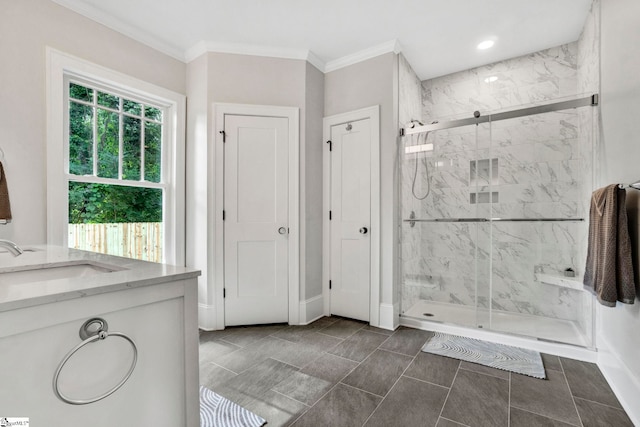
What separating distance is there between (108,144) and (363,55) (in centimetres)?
245

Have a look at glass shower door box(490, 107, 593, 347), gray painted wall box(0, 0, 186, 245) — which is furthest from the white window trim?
glass shower door box(490, 107, 593, 347)

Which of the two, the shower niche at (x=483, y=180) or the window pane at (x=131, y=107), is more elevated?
the window pane at (x=131, y=107)

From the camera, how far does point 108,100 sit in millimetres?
2662

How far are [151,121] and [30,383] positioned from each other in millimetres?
2758

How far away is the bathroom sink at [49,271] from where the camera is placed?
1164 millimetres

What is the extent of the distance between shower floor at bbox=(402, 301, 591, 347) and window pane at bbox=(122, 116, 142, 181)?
2.86 meters

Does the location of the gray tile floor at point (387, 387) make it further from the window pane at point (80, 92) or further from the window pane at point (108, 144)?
the window pane at point (80, 92)

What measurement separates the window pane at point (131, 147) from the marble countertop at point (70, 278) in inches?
59.0

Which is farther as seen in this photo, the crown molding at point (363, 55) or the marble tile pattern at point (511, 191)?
the crown molding at point (363, 55)

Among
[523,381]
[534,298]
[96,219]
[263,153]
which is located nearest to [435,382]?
[523,381]

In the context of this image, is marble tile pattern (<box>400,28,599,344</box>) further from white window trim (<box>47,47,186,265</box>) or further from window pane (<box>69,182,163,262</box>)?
window pane (<box>69,182,163,262</box>)

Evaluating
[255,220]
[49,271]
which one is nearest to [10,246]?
[49,271]

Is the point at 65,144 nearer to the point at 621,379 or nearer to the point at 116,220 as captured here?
the point at 116,220

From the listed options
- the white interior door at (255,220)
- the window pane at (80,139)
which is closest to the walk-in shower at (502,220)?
the white interior door at (255,220)
